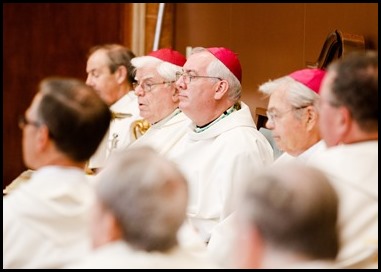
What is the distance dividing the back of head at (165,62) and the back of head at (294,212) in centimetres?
297

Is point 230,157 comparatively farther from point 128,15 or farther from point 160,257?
point 128,15

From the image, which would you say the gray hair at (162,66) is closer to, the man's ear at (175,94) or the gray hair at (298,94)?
the man's ear at (175,94)

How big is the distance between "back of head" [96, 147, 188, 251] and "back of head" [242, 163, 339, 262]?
0.67 ft

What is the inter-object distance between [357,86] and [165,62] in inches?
99.6

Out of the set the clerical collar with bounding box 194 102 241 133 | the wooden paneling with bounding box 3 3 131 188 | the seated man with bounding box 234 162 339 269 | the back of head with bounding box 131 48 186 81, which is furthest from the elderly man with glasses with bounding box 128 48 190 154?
the wooden paneling with bounding box 3 3 131 188

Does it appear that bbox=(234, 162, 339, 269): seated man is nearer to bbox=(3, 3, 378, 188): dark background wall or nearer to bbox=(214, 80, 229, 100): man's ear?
bbox=(214, 80, 229, 100): man's ear

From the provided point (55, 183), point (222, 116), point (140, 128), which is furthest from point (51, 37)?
point (55, 183)

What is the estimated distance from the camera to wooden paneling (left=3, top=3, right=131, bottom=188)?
8.52 meters

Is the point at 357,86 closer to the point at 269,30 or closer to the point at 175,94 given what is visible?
the point at 175,94

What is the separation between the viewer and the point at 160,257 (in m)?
2.47

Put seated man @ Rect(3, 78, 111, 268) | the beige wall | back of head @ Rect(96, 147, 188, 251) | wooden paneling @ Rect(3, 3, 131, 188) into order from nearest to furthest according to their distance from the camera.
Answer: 1. back of head @ Rect(96, 147, 188, 251)
2. seated man @ Rect(3, 78, 111, 268)
3. the beige wall
4. wooden paneling @ Rect(3, 3, 131, 188)

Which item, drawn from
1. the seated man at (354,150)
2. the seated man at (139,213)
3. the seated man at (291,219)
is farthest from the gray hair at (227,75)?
the seated man at (291,219)

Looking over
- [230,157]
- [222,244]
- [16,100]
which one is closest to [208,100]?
[230,157]

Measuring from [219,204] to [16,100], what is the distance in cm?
471
